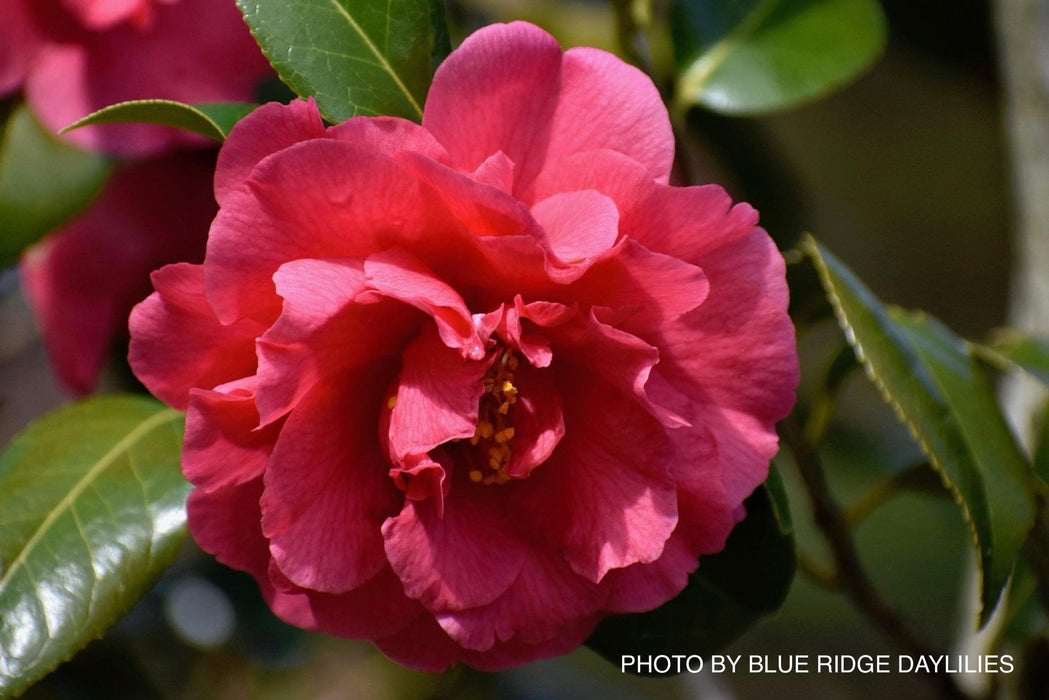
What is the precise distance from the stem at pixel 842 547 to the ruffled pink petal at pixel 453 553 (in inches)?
11.5

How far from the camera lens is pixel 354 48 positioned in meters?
0.65

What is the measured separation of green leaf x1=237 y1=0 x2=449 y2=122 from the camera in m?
0.62

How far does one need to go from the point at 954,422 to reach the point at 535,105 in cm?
36

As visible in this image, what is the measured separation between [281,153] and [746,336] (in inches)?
10.3

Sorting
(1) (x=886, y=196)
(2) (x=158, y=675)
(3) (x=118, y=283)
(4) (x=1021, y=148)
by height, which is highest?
(3) (x=118, y=283)

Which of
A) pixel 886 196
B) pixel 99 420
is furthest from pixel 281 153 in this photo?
pixel 886 196

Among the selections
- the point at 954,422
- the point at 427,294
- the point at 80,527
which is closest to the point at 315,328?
the point at 427,294

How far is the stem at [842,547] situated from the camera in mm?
818

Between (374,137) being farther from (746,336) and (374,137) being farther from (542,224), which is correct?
(746,336)

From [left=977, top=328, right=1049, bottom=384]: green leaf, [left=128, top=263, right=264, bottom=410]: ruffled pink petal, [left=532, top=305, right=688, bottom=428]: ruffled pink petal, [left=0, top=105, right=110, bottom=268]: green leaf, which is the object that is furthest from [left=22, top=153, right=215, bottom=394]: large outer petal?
[left=977, top=328, right=1049, bottom=384]: green leaf

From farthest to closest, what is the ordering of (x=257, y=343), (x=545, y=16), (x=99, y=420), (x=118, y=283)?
(x=545, y=16), (x=118, y=283), (x=99, y=420), (x=257, y=343)

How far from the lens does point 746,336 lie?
560 mm

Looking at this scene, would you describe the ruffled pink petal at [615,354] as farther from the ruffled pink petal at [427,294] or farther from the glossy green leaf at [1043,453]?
the glossy green leaf at [1043,453]

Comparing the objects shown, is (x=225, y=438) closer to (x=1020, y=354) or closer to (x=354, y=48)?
(x=354, y=48)
